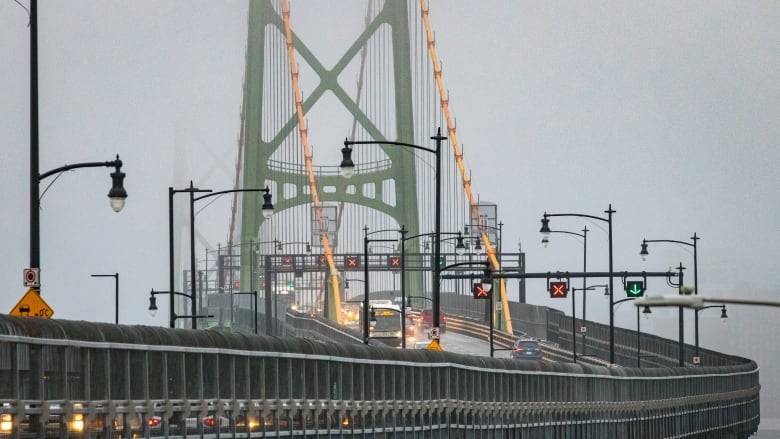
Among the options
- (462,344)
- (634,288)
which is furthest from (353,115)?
(634,288)

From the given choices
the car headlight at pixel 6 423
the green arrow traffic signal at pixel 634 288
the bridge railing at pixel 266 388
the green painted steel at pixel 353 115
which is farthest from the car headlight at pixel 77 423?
the green painted steel at pixel 353 115

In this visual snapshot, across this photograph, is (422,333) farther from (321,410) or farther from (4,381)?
(4,381)

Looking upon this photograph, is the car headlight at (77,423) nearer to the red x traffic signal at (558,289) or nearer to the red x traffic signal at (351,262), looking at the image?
the red x traffic signal at (558,289)

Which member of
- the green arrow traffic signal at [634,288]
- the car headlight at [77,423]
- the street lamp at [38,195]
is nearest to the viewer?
the car headlight at [77,423]

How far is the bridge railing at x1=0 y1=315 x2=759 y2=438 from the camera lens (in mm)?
23156

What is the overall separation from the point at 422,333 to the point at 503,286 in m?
7.79

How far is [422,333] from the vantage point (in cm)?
11638

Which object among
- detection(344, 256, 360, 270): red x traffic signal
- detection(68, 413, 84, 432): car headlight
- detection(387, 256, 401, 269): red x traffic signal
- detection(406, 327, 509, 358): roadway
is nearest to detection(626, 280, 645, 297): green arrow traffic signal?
detection(406, 327, 509, 358): roadway

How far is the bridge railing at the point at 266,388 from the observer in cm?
2316

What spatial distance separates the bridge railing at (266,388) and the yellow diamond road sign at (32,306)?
8.62 ft

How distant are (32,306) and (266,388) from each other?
14.5ft

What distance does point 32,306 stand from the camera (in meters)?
29.5

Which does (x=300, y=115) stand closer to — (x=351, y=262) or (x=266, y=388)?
(x=351, y=262)

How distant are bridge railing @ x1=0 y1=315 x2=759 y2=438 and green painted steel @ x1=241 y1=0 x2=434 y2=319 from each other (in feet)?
241
